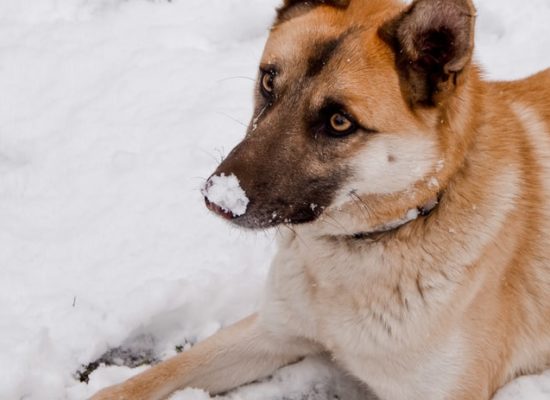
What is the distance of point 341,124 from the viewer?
2.96 meters

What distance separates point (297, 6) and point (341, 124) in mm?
770

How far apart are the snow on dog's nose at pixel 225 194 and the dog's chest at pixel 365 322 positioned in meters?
0.65

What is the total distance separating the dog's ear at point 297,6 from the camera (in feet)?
10.9

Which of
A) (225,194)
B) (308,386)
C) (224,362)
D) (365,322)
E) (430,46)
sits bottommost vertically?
(308,386)

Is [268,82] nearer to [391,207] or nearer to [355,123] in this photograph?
[355,123]

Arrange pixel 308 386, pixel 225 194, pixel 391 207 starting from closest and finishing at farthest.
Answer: pixel 225 194 → pixel 391 207 → pixel 308 386

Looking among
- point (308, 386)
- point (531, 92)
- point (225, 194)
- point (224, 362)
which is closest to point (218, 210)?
Answer: point (225, 194)

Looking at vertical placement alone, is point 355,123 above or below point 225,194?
above

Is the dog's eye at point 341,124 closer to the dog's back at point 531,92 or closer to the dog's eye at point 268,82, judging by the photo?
the dog's eye at point 268,82

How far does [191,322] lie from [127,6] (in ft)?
9.57

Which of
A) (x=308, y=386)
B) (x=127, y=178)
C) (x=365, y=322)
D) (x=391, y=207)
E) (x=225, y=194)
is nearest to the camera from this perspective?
(x=225, y=194)

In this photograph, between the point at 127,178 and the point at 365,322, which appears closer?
the point at 365,322

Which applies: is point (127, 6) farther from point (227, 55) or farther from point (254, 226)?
point (254, 226)

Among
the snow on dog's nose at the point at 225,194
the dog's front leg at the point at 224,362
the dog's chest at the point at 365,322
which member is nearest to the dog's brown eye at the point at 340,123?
the snow on dog's nose at the point at 225,194
